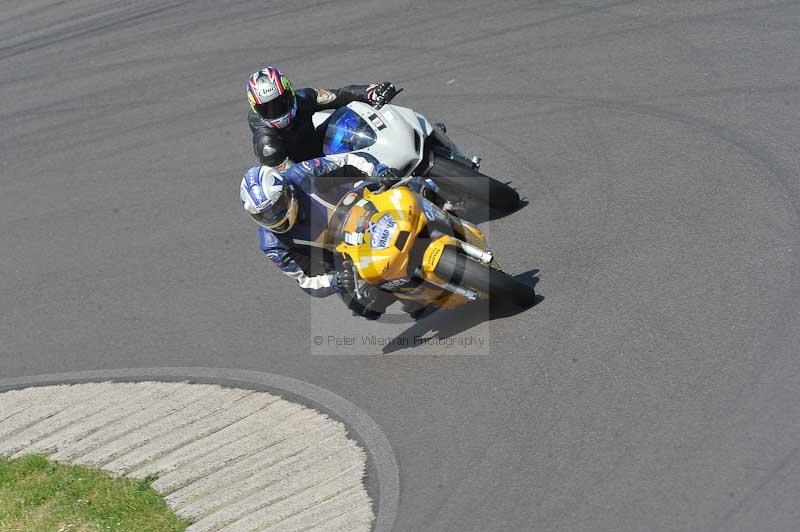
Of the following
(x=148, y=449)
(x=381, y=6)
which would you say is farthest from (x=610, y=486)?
(x=381, y=6)

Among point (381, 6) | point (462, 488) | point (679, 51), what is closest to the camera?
point (462, 488)

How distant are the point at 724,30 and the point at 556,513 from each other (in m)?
7.00

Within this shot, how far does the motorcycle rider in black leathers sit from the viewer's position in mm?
8648

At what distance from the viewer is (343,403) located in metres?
7.65

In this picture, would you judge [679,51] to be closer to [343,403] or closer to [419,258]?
[419,258]

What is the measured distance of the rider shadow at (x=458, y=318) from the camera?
781 cm

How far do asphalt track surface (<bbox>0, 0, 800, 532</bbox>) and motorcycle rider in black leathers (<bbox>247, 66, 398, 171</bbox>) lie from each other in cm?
129

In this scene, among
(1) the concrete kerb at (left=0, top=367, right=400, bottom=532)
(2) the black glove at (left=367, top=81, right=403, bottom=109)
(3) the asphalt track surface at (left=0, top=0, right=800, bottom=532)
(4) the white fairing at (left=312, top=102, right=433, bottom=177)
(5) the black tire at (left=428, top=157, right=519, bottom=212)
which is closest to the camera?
(3) the asphalt track surface at (left=0, top=0, right=800, bottom=532)

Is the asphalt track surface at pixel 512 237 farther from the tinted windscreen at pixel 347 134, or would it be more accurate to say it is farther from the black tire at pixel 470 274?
the tinted windscreen at pixel 347 134

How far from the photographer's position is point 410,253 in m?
7.18

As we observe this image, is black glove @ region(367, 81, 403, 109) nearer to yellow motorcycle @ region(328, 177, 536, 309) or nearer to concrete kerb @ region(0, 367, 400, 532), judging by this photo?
yellow motorcycle @ region(328, 177, 536, 309)

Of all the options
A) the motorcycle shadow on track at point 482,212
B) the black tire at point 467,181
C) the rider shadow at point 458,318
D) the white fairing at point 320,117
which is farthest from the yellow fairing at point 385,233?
the white fairing at point 320,117

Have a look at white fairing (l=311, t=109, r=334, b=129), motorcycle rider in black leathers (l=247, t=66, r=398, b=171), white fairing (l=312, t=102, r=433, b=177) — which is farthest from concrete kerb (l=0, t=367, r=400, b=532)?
white fairing (l=311, t=109, r=334, b=129)

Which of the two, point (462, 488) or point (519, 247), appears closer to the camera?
point (462, 488)
